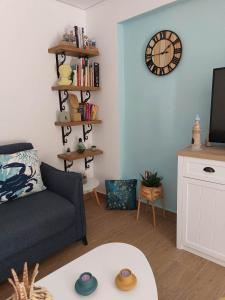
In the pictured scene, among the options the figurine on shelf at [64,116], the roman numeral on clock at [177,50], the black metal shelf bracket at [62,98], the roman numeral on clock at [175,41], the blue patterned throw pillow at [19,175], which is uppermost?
the roman numeral on clock at [175,41]

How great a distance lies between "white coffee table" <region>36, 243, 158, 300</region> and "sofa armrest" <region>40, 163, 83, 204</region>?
63 cm

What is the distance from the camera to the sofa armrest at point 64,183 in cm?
188

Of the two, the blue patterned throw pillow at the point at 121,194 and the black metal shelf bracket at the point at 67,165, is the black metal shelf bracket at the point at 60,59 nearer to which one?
the black metal shelf bracket at the point at 67,165

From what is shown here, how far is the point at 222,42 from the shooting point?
6.11 ft

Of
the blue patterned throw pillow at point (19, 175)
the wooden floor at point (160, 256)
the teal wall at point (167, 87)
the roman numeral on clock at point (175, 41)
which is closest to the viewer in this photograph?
the wooden floor at point (160, 256)

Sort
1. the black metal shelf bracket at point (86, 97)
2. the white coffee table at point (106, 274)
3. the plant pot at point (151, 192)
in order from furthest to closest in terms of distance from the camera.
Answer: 1. the black metal shelf bracket at point (86, 97)
2. the plant pot at point (151, 192)
3. the white coffee table at point (106, 274)

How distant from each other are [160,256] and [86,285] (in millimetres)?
971

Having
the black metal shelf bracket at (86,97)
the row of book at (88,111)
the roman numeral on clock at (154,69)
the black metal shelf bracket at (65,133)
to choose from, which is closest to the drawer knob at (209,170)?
the roman numeral on clock at (154,69)

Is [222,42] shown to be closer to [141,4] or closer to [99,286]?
[141,4]

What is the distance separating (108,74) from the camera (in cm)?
265

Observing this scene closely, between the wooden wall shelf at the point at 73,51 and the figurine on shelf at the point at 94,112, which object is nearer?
the wooden wall shelf at the point at 73,51

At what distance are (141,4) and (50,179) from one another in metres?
1.87

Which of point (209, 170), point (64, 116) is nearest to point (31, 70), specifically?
point (64, 116)

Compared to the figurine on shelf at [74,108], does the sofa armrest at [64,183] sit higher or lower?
lower
